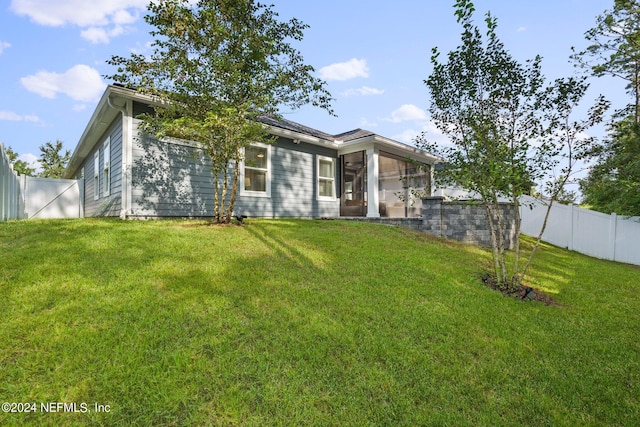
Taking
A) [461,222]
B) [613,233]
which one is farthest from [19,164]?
[613,233]

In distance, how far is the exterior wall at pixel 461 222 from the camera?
7.88 metres

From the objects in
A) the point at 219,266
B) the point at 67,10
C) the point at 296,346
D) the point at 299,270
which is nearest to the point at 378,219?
the point at 299,270

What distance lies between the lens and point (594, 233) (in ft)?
31.1

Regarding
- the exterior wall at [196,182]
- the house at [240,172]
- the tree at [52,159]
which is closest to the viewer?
the house at [240,172]

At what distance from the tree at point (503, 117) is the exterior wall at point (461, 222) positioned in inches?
127

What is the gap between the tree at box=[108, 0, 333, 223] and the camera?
225 inches

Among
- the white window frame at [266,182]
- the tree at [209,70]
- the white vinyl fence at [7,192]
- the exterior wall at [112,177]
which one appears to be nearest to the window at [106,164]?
the exterior wall at [112,177]

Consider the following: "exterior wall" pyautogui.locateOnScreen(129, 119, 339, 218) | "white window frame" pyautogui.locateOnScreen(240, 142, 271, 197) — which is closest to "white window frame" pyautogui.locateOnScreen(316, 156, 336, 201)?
"exterior wall" pyautogui.locateOnScreen(129, 119, 339, 218)

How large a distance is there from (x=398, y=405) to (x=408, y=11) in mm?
8074

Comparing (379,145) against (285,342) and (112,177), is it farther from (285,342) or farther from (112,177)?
(285,342)

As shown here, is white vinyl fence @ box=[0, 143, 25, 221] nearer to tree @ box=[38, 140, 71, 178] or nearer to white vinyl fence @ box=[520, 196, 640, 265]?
white vinyl fence @ box=[520, 196, 640, 265]

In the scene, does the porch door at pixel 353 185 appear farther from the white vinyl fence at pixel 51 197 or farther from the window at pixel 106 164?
the white vinyl fence at pixel 51 197

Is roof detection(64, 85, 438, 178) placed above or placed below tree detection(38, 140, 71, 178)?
below

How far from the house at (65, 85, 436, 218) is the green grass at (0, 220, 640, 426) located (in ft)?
8.63
